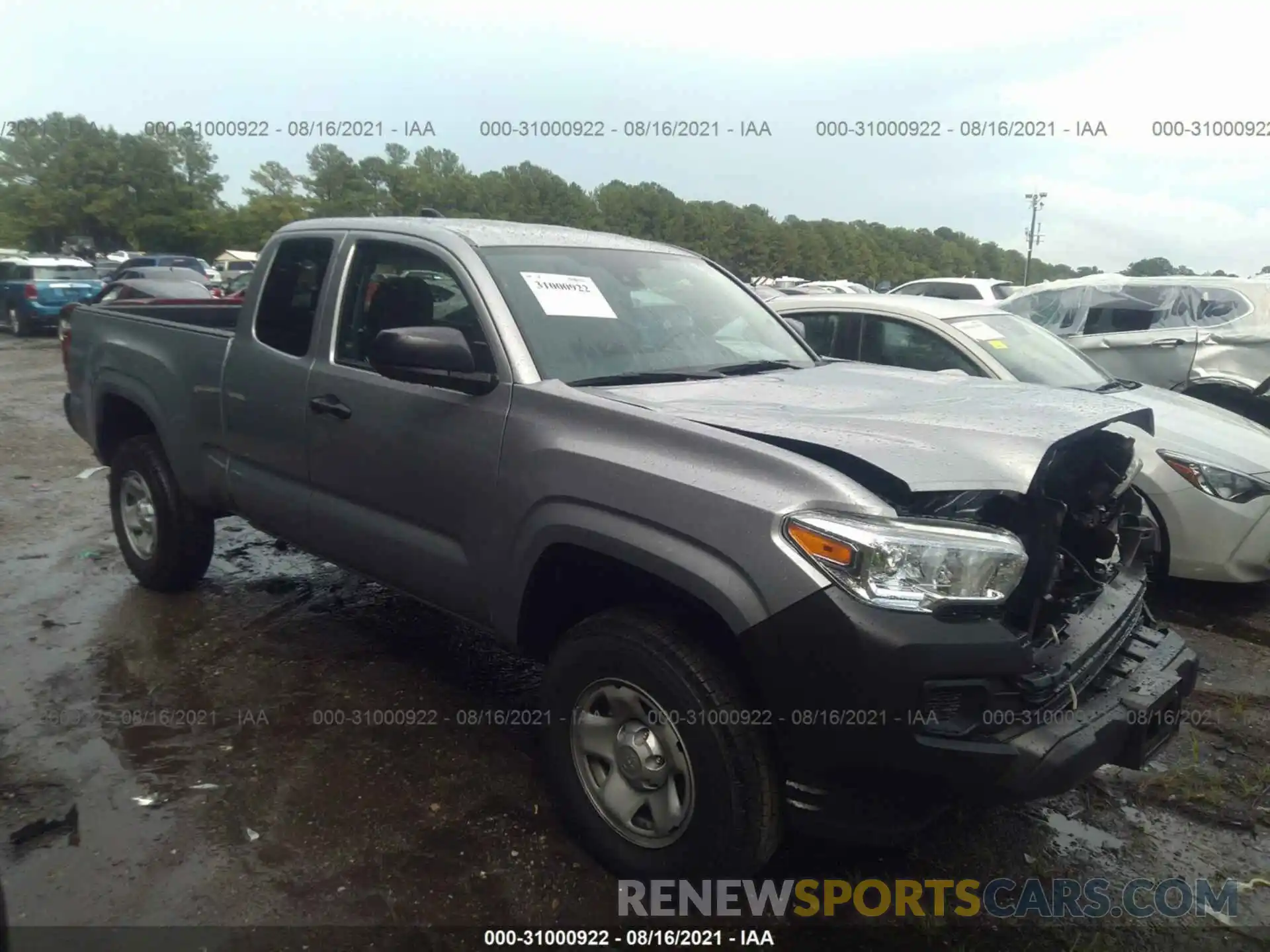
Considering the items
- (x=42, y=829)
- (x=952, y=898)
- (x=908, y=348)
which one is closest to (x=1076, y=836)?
(x=952, y=898)

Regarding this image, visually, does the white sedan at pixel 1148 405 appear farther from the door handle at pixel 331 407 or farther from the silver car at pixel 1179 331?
the silver car at pixel 1179 331

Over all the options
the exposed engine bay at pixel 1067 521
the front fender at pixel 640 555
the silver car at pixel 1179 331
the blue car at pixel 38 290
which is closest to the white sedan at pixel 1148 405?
the exposed engine bay at pixel 1067 521

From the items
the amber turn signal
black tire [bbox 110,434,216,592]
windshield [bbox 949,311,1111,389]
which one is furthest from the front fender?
windshield [bbox 949,311,1111,389]

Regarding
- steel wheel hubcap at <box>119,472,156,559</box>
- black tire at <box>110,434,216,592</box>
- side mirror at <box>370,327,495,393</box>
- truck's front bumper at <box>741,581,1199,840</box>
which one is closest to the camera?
truck's front bumper at <box>741,581,1199,840</box>

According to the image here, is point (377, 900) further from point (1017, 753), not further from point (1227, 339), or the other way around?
point (1227, 339)

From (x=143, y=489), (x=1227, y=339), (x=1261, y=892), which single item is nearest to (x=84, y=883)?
(x=143, y=489)

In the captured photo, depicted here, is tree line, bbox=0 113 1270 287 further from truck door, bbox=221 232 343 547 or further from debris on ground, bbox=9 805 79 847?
debris on ground, bbox=9 805 79 847

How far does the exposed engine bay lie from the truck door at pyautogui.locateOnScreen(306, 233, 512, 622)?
141 cm

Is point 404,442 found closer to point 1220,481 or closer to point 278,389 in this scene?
point 278,389

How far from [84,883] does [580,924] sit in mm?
1437

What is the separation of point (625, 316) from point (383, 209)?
6.98 metres

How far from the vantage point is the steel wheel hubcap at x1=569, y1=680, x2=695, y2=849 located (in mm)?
2525

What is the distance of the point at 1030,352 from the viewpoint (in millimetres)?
5586

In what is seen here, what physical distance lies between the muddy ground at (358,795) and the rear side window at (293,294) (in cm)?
145
